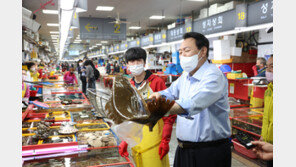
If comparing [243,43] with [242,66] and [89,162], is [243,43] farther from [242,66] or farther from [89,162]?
[89,162]

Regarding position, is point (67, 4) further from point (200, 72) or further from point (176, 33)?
point (176, 33)

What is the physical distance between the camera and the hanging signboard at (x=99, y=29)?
38.8 feet

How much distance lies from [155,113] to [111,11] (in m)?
11.4

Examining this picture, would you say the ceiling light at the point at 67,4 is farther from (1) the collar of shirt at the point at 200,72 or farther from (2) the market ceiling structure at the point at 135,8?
(2) the market ceiling structure at the point at 135,8

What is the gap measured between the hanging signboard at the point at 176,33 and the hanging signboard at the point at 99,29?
327cm

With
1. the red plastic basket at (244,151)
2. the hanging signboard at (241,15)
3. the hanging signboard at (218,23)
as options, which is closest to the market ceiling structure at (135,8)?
the hanging signboard at (218,23)

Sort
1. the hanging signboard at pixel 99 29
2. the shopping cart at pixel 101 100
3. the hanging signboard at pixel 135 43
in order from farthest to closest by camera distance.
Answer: the hanging signboard at pixel 135 43 < the hanging signboard at pixel 99 29 < the shopping cart at pixel 101 100

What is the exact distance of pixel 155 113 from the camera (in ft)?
3.46

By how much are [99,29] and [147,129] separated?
431 inches

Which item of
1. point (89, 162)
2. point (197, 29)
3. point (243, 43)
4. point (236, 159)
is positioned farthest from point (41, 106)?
point (243, 43)

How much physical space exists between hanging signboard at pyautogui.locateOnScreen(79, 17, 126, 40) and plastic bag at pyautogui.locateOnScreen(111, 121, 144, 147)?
1116cm

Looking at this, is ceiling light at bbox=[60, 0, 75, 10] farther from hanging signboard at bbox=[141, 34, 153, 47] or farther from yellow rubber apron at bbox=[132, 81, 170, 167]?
hanging signboard at bbox=[141, 34, 153, 47]

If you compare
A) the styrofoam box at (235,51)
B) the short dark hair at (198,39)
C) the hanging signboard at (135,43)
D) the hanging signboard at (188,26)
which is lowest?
the short dark hair at (198,39)

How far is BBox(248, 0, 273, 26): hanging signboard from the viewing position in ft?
17.6
